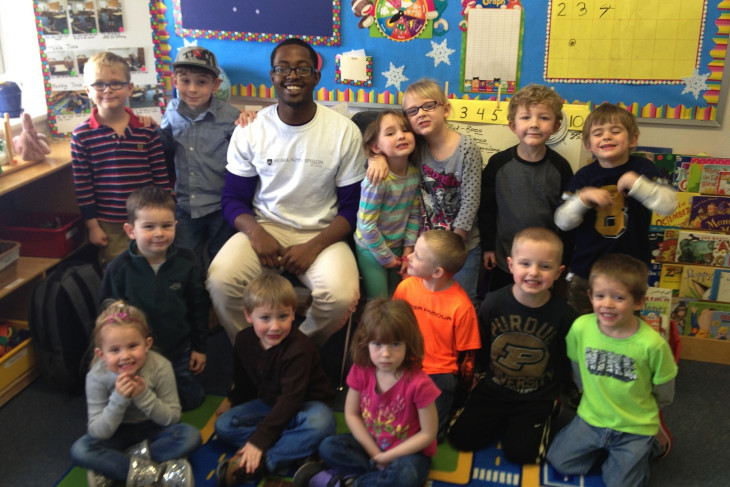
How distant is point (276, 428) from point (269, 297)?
43 cm

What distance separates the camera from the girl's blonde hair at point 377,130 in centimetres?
251

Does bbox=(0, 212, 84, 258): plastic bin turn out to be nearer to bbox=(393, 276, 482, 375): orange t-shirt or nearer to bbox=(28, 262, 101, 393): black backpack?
bbox=(28, 262, 101, 393): black backpack

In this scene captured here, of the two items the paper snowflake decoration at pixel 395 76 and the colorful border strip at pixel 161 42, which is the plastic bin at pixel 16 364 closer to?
the colorful border strip at pixel 161 42

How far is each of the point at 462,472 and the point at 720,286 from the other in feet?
4.95

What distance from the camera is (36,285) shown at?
2688mm

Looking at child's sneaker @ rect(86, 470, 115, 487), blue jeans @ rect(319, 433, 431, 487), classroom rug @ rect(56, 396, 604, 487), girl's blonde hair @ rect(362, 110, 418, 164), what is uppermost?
girl's blonde hair @ rect(362, 110, 418, 164)

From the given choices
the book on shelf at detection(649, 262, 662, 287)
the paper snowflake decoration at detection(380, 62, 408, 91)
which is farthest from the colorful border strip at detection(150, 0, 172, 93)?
the book on shelf at detection(649, 262, 662, 287)

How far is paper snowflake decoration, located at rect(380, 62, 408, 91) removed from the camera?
10.5ft

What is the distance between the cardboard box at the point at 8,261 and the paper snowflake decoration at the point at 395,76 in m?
1.79

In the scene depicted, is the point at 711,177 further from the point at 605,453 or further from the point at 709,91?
the point at 605,453

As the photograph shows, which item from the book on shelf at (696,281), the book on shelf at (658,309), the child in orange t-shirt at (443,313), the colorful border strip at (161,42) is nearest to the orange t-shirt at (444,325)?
the child in orange t-shirt at (443,313)

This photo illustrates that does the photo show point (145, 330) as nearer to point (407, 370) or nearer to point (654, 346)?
point (407, 370)

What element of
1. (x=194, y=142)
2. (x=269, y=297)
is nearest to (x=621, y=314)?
(x=269, y=297)

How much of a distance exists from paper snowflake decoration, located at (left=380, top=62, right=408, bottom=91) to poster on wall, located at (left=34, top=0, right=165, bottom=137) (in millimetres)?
1205
